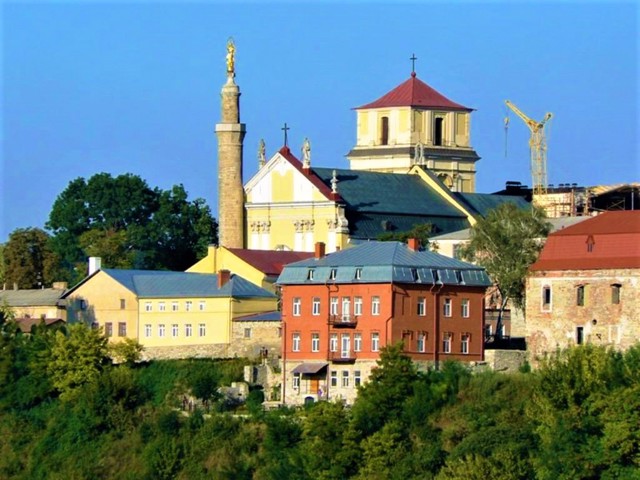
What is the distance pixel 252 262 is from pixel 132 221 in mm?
20795

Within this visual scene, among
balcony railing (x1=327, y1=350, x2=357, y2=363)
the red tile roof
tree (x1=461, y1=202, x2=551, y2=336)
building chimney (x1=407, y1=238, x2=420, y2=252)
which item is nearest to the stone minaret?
the red tile roof

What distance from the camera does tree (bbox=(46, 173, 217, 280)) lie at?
12312 cm

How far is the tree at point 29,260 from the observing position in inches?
4783

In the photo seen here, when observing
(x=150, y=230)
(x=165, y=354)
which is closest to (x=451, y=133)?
(x=150, y=230)

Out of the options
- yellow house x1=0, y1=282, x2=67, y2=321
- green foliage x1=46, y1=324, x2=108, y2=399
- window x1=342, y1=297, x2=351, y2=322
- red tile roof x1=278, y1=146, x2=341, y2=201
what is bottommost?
green foliage x1=46, y1=324, x2=108, y2=399

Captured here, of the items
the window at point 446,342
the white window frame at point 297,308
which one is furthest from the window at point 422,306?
the white window frame at point 297,308

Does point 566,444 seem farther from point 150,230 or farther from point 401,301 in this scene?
point 150,230

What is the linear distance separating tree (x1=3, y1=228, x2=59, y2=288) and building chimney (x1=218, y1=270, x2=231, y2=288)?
19413mm

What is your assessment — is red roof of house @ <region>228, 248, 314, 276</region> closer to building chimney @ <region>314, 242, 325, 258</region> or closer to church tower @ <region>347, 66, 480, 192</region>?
building chimney @ <region>314, 242, 325, 258</region>

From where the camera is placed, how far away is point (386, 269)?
302 feet

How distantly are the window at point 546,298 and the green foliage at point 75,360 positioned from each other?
15619mm

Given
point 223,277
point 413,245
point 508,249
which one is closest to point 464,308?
point 413,245

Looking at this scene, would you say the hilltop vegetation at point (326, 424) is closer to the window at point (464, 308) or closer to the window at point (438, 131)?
the window at point (464, 308)

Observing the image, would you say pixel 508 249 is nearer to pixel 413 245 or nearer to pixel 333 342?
pixel 413 245
